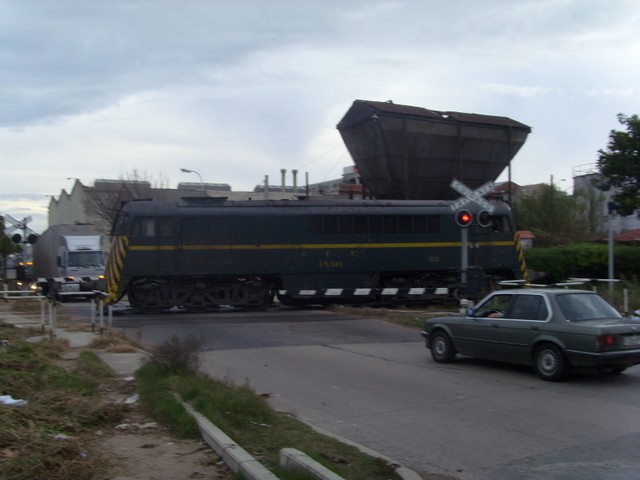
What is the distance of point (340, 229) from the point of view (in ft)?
77.9

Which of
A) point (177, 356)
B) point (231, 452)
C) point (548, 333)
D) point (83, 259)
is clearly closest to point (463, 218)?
point (548, 333)

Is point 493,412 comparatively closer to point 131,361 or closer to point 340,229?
point 131,361

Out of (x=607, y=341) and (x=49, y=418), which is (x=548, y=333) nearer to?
(x=607, y=341)

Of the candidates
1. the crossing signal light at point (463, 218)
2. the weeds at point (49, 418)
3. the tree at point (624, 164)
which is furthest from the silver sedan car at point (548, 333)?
the tree at point (624, 164)

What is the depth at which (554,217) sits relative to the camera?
41438 mm

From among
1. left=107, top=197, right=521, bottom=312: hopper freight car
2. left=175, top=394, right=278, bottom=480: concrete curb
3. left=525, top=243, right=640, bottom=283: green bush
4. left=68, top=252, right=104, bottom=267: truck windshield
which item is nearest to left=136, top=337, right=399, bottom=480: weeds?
left=175, top=394, right=278, bottom=480: concrete curb

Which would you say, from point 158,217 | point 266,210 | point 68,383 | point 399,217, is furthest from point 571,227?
point 68,383

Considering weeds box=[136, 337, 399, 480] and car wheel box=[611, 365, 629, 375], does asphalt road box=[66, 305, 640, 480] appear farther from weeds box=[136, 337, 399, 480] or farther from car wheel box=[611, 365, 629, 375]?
weeds box=[136, 337, 399, 480]

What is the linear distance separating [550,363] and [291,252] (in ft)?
45.3

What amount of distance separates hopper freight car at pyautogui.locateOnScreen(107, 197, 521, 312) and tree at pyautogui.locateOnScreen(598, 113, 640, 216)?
5568 millimetres

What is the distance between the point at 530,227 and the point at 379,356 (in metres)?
32.5

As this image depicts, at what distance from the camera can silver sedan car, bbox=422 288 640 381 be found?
973 centimetres

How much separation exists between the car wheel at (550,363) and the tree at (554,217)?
1189 inches

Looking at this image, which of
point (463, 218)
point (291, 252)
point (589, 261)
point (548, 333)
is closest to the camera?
point (548, 333)
